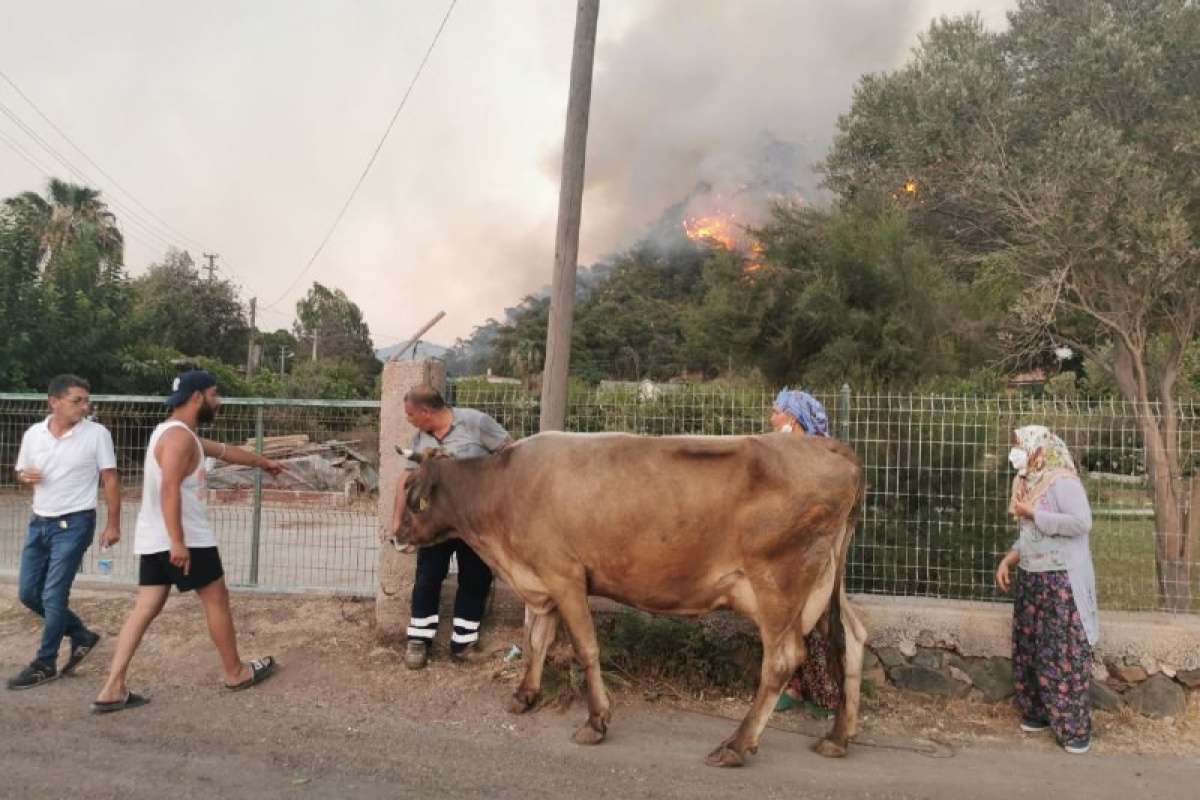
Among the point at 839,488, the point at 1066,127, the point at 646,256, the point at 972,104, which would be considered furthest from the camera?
the point at 646,256

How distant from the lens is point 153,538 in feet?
17.6

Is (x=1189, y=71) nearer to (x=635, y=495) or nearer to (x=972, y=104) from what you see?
(x=972, y=104)

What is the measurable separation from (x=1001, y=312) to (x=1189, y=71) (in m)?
4.20

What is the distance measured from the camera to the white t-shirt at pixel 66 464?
594 centimetres

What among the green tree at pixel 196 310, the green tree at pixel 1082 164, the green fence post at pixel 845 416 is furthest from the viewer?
the green tree at pixel 196 310

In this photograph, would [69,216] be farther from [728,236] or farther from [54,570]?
[54,570]

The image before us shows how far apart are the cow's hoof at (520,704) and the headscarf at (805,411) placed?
2.36 metres

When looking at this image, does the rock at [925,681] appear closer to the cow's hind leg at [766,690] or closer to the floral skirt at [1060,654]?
the floral skirt at [1060,654]

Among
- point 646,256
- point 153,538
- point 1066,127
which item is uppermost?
point 646,256

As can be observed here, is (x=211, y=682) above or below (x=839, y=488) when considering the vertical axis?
below

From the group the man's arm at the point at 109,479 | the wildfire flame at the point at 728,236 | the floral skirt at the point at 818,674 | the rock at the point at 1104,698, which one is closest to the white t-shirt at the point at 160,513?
the man's arm at the point at 109,479

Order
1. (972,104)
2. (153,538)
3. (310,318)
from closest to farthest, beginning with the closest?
(153,538), (972,104), (310,318)

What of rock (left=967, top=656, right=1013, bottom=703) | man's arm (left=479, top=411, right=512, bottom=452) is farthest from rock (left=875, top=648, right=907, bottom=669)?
man's arm (left=479, top=411, right=512, bottom=452)

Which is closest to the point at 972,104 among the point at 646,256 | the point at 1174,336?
the point at 1174,336
